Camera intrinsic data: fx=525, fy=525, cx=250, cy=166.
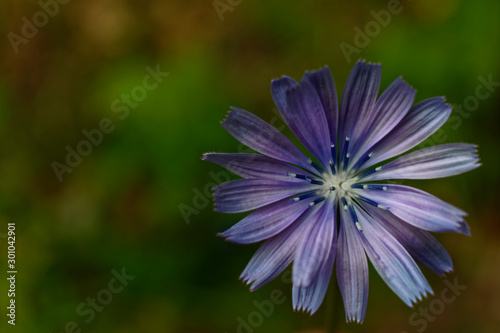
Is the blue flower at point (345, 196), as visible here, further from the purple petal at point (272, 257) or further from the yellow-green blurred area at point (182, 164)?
the yellow-green blurred area at point (182, 164)

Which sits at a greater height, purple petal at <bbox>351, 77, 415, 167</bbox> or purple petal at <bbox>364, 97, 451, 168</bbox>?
purple petal at <bbox>351, 77, 415, 167</bbox>

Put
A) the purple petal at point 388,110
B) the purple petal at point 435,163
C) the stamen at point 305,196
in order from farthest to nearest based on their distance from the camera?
the stamen at point 305,196 < the purple petal at point 388,110 < the purple petal at point 435,163

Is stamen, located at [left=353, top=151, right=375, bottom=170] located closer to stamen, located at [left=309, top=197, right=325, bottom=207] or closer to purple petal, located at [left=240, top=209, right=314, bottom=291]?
stamen, located at [left=309, top=197, right=325, bottom=207]

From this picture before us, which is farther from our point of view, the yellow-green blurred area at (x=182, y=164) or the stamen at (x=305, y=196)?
the yellow-green blurred area at (x=182, y=164)

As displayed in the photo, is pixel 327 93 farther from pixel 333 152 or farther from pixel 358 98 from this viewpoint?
pixel 333 152

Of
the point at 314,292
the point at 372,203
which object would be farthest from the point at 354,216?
the point at 314,292

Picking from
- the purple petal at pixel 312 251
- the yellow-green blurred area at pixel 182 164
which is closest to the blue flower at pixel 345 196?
the purple petal at pixel 312 251

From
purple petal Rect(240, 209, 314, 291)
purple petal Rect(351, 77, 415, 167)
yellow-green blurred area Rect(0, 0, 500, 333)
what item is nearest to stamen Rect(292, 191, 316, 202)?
purple petal Rect(240, 209, 314, 291)
